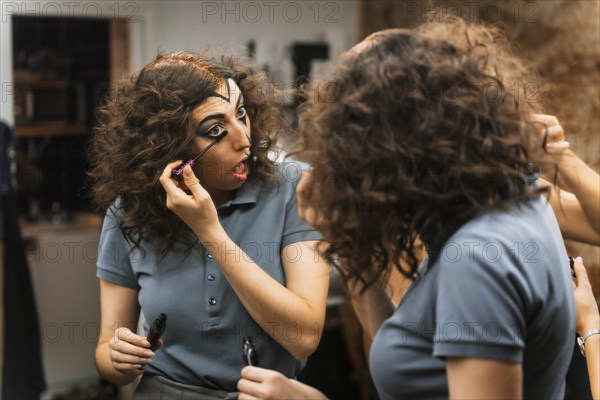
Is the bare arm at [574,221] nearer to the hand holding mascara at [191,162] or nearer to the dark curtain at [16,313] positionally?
the hand holding mascara at [191,162]

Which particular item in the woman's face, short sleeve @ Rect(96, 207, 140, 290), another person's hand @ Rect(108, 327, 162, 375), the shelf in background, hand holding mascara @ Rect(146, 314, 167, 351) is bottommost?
another person's hand @ Rect(108, 327, 162, 375)

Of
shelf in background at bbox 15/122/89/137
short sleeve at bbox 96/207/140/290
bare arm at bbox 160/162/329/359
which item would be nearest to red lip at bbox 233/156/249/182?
bare arm at bbox 160/162/329/359

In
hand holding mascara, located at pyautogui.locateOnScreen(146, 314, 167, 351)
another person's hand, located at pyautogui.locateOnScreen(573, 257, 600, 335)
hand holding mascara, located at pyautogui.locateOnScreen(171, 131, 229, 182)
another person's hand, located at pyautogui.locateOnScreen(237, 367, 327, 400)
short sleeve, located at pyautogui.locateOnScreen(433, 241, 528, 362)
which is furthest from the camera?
hand holding mascara, located at pyautogui.locateOnScreen(171, 131, 229, 182)

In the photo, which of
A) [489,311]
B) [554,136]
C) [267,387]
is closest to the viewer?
[489,311]

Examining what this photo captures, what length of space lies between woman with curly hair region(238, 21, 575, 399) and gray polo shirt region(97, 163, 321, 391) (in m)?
0.43

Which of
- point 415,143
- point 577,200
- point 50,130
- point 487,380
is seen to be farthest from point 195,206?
point 50,130

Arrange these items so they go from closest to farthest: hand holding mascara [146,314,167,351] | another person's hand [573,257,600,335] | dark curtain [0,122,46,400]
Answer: another person's hand [573,257,600,335]
hand holding mascara [146,314,167,351]
dark curtain [0,122,46,400]

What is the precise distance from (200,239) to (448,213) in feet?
1.81

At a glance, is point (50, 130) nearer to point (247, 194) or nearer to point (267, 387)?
point (247, 194)

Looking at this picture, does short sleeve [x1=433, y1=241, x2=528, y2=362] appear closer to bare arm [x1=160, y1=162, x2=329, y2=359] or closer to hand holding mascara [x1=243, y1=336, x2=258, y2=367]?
hand holding mascara [x1=243, y1=336, x2=258, y2=367]

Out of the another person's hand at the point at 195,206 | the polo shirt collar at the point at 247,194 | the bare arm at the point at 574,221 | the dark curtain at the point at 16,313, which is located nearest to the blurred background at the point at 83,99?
the dark curtain at the point at 16,313

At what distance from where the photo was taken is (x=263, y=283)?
50.7 inches

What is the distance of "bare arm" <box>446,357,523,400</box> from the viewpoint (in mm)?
832

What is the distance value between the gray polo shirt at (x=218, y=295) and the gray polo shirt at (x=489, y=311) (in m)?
0.42
